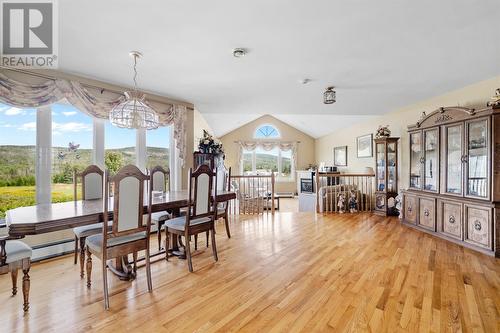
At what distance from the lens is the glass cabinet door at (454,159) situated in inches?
139

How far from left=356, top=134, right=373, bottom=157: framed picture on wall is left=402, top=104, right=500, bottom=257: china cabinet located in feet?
7.76

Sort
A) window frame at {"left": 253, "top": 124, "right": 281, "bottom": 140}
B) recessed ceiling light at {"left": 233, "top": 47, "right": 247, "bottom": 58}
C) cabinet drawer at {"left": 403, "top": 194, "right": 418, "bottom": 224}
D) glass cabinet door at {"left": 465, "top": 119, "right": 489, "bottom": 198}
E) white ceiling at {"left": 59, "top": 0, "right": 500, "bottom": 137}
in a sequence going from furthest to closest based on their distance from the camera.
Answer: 1. window frame at {"left": 253, "top": 124, "right": 281, "bottom": 140}
2. cabinet drawer at {"left": 403, "top": 194, "right": 418, "bottom": 224}
3. glass cabinet door at {"left": 465, "top": 119, "right": 489, "bottom": 198}
4. recessed ceiling light at {"left": 233, "top": 47, "right": 247, "bottom": 58}
5. white ceiling at {"left": 59, "top": 0, "right": 500, "bottom": 137}

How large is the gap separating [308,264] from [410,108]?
4.31 m


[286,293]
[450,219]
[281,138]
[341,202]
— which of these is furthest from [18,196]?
[281,138]

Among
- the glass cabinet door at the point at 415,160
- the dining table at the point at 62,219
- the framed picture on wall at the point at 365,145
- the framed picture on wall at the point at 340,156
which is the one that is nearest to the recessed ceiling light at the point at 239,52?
the dining table at the point at 62,219

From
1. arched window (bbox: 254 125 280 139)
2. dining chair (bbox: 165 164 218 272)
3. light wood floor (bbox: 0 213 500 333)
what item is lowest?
light wood floor (bbox: 0 213 500 333)

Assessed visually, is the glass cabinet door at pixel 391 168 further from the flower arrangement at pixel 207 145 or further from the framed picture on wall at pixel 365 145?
the flower arrangement at pixel 207 145

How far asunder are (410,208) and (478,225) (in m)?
1.22

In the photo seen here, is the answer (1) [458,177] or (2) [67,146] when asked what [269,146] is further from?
(2) [67,146]

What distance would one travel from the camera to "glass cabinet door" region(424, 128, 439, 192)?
393 centimetres

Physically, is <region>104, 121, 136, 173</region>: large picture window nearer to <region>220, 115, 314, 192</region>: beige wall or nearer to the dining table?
the dining table

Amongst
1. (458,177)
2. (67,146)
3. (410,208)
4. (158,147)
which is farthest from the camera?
(158,147)

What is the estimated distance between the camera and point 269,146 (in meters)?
10.0

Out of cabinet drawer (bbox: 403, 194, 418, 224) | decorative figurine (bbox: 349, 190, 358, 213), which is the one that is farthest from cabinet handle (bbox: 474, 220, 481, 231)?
decorative figurine (bbox: 349, 190, 358, 213)
